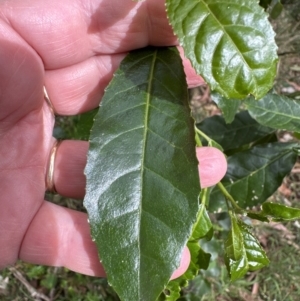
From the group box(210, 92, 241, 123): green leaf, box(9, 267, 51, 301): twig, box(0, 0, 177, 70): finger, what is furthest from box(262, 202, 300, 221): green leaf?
box(9, 267, 51, 301): twig

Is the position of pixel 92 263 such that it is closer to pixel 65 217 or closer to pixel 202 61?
pixel 65 217

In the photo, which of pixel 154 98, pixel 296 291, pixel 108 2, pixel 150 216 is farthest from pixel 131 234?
pixel 296 291

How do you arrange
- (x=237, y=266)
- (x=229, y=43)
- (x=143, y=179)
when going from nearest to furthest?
(x=229, y=43) → (x=143, y=179) → (x=237, y=266)

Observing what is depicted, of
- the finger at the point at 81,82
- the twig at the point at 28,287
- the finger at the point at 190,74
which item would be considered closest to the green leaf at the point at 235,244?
the finger at the point at 190,74

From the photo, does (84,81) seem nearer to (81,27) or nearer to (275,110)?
(81,27)

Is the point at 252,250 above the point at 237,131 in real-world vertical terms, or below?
above

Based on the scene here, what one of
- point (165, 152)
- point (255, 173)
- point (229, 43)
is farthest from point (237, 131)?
point (229, 43)

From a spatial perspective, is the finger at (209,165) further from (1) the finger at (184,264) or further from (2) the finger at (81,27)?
(2) the finger at (81,27)

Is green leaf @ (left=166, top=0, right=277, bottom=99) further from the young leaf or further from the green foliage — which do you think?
the young leaf
